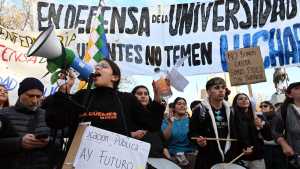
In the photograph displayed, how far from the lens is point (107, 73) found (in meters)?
3.43

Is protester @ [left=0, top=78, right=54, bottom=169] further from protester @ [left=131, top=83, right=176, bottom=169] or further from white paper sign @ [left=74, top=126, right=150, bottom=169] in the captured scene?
protester @ [left=131, top=83, right=176, bottom=169]

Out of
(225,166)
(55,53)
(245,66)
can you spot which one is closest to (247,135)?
(225,166)

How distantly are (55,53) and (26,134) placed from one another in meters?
0.81

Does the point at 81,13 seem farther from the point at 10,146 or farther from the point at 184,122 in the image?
the point at 10,146

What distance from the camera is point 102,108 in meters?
3.26

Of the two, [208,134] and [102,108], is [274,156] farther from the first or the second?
[102,108]

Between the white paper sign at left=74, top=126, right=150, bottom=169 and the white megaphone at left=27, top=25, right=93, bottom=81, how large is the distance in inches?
15.3

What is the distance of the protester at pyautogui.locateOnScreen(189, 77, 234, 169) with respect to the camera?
15.7 ft

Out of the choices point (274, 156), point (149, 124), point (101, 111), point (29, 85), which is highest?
point (29, 85)

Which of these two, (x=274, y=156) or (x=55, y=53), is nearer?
(x=55, y=53)

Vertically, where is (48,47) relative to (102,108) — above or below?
above

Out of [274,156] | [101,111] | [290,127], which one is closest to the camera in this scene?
[101,111]

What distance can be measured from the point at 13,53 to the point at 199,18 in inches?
98.2

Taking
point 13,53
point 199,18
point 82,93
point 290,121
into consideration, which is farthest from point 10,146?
point 199,18
